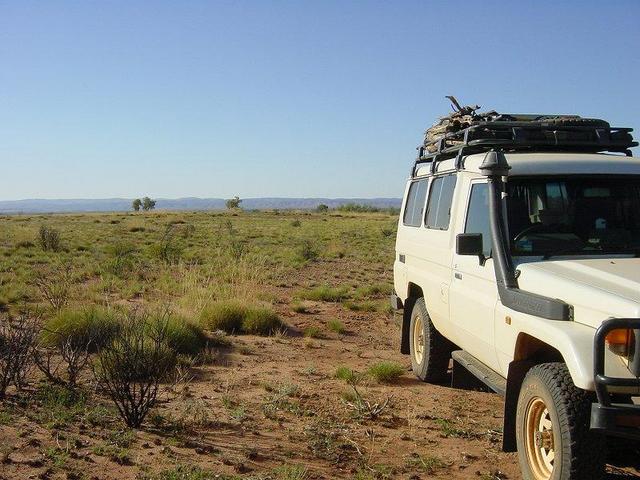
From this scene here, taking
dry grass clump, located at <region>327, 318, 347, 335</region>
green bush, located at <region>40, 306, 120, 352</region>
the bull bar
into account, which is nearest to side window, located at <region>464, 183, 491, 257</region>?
the bull bar

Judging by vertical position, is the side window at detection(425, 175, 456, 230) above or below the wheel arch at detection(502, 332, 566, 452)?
above

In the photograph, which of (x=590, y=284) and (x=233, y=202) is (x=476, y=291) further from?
(x=233, y=202)

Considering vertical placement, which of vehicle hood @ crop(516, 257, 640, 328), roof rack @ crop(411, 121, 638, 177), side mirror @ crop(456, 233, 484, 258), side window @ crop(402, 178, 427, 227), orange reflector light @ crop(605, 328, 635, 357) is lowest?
orange reflector light @ crop(605, 328, 635, 357)

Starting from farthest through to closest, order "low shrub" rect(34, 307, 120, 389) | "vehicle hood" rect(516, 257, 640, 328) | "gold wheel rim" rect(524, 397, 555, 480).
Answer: "low shrub" rect(34, 307, 120, 389) < "gold wheel rim" rect(524, 397, 555, 480) < "vehicle hood" rect(516, 257, 640, 328)

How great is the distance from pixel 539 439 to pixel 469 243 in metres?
1.58

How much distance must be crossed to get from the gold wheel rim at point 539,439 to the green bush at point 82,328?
223 inches

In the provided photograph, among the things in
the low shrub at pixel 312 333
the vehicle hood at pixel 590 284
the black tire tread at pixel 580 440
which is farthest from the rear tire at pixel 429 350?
the black tire tread at pixel 580 440

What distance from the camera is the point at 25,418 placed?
20.9ft

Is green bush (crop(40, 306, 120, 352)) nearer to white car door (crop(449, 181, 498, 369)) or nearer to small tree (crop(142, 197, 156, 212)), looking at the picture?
white car door (crop(449, 181, 498, 369))

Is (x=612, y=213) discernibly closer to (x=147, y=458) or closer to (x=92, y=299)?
(x=147, y=458)

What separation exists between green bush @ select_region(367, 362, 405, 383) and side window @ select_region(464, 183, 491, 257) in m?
2.58

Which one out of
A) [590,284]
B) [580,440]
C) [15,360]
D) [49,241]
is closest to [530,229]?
[590,284]

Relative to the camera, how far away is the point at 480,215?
623 cm

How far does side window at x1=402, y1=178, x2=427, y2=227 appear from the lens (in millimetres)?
8406
